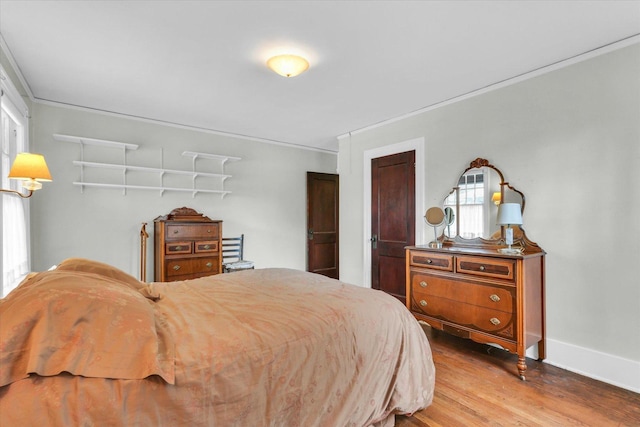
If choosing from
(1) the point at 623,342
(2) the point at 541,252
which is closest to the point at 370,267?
(2) the point at 541,252

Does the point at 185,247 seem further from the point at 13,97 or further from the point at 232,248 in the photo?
the point at 13,97

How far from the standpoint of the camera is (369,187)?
15.1ft

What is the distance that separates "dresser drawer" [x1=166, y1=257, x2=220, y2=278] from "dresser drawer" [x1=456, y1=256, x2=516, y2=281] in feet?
9.43

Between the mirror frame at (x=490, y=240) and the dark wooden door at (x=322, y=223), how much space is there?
2710mm

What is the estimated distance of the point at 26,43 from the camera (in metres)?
2.40

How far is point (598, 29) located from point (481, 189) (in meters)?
1.49

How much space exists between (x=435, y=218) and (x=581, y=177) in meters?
1.34

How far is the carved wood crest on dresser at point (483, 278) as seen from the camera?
2.54m

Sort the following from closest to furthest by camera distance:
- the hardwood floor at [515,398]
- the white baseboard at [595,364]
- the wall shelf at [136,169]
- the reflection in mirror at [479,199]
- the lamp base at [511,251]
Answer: the hardwood floor at [515,398]
the white baseboard at [595,364]
the lamp base at [511,251]
the reflection in mirror at [479,199]
the wall shelf at [136,169]

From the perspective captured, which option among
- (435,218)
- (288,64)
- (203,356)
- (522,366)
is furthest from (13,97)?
(522,366)

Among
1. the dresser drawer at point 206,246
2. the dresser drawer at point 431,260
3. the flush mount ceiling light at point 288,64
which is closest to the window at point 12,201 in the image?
the dresser drawer at point 206,246

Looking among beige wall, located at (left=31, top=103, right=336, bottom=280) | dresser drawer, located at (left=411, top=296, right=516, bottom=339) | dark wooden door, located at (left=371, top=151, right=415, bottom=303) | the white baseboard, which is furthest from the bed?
beige wall, located at (left=31, top=103, right=336, bottom=280)

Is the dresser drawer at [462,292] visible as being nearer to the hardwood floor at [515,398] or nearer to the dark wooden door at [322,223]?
the hardwood floor at [515,398]

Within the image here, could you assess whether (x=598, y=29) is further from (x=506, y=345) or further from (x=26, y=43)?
(x=26, y=43)
